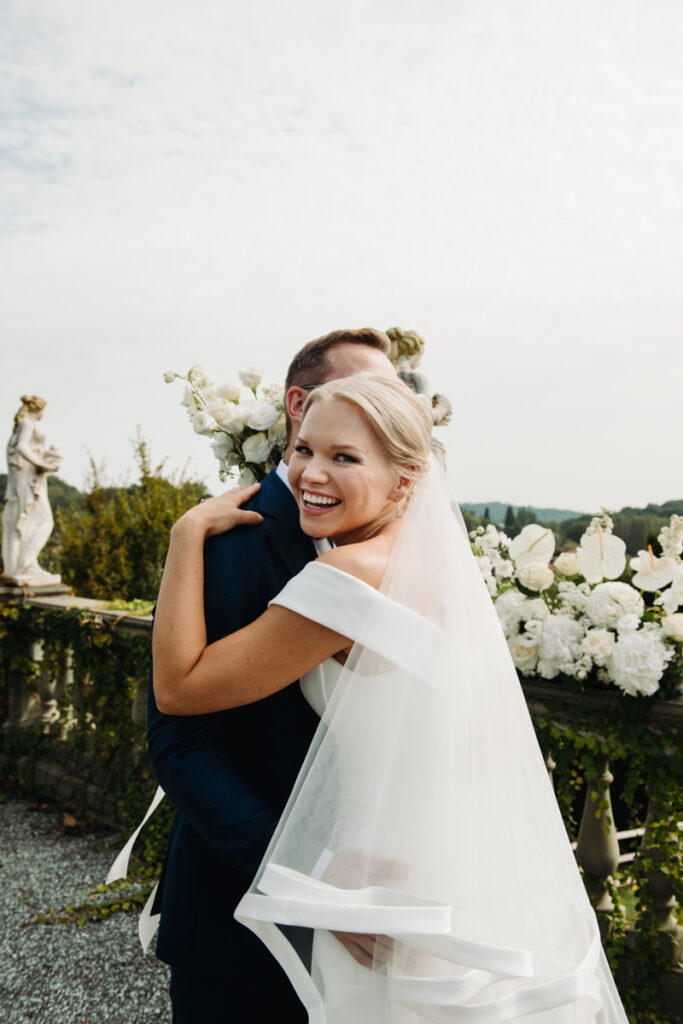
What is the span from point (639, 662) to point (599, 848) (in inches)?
40.6

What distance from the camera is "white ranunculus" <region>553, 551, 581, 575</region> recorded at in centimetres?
291

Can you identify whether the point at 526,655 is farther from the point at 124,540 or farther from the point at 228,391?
the point at 124,540

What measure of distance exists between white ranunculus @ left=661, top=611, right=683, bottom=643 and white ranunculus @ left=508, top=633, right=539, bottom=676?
492 millimetres

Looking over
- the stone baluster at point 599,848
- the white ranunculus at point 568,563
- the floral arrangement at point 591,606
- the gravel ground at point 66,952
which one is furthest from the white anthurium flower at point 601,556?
the gravel ground at point 66,952

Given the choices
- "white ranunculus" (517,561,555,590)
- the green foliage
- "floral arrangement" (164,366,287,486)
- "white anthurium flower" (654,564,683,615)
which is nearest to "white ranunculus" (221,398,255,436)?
"floral arrangement" (164,366,287,486)

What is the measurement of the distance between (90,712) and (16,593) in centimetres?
150

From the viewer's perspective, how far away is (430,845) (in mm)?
1275

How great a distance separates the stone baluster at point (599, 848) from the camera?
2.92m

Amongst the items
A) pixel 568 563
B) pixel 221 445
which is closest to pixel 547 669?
pixel 568 563

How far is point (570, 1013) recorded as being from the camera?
1.29 metres

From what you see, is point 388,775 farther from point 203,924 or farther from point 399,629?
point 203,924

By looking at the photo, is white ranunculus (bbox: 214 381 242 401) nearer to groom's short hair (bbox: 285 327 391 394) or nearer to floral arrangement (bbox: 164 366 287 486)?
floral arrangement (bbox: 164 366 287 486)

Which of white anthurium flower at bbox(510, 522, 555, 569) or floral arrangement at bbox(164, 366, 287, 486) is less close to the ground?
floral arrangement at bbox(164, 366, 287, 486)

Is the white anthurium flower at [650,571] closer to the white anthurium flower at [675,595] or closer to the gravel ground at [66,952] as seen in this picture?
the white anthurium flower at [675,595]
